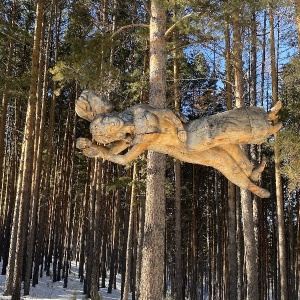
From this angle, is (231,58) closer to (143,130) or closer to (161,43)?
(161,43)

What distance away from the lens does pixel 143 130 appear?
567 centimetres

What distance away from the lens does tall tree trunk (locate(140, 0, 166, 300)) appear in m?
6.39

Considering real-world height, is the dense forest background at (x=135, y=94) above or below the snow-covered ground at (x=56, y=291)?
above

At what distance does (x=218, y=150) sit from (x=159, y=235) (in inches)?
67.3

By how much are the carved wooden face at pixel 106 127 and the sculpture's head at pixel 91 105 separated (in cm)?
17

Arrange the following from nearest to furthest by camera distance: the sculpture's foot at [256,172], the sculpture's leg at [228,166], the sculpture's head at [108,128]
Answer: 1. the sculpture's head at [108,128]
2. the sculpture's leg at [228,166]
3. the sculpture's foot at [256,172]

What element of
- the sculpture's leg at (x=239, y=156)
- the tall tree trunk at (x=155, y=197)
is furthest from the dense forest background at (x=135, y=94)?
the sculpture's leg at (x=239, y=156)

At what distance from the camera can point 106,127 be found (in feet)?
18.3

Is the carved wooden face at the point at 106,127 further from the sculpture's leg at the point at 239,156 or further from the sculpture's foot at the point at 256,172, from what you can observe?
the sculpture's foot at the point at 256,172

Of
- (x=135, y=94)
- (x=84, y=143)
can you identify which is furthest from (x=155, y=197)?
(x=135, y=94)

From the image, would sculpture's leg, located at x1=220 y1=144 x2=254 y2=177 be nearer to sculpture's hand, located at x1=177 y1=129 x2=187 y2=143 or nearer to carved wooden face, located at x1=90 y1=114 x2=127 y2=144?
sculpture's hand, located at x1=177 y1=129 x2=187 y2=143

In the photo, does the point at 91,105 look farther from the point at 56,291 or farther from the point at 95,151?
the point at 56,291

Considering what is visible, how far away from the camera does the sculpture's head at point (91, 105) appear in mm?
5824

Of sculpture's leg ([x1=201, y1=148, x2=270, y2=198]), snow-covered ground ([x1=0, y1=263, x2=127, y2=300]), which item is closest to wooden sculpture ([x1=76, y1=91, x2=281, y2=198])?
sculpture's leg ([x1=201, y1=148, x2=270, y2=198])
